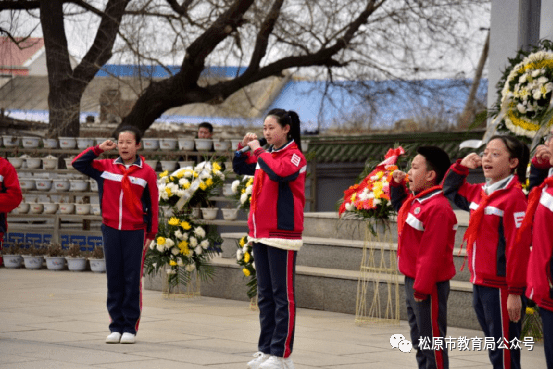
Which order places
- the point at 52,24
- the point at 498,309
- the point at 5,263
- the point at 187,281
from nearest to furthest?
the point at 498,309 → the point at 187,281 → the point at 5,263 → the point at 52,24

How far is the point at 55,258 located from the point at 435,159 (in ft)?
29.6

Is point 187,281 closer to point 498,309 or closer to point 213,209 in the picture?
point 213,209

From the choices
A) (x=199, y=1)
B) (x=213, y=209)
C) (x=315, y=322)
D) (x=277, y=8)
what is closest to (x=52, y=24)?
(x=199, y=1)

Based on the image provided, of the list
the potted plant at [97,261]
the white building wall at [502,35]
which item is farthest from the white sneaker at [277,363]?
the potted plant at [97,261]

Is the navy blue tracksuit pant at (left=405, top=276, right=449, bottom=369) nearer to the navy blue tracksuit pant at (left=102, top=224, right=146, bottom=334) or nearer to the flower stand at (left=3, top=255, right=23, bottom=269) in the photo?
the navy blue tracksuit pant at (left=102, top=224, right=146, bottom=334)

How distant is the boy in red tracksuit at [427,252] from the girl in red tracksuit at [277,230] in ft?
3.19

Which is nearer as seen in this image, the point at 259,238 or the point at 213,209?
the point at 259,238

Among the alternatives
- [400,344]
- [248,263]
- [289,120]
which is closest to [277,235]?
[289,120]

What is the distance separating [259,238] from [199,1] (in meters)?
9.41

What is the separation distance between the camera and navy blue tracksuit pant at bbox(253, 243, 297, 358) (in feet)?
19.8

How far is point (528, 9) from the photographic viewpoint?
1152 cm

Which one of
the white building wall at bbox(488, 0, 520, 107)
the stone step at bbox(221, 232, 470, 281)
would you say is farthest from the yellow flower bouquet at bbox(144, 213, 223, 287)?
the white building wall at bbox(488, 0, 520, 107)

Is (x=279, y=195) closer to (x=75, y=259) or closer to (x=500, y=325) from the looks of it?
(x=500, y=325)

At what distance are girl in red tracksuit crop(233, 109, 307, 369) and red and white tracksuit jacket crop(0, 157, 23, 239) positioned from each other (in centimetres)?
211
